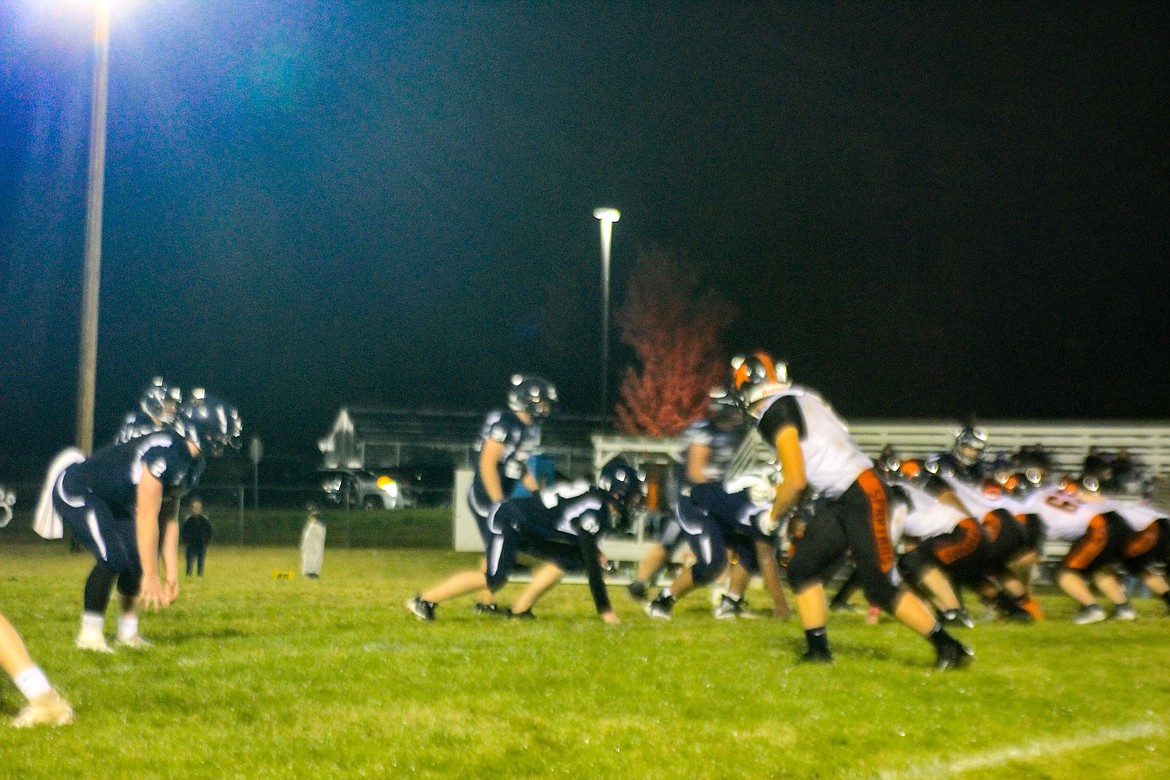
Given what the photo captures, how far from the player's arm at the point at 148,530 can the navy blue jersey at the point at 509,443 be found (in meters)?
2.81

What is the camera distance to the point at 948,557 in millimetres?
10555

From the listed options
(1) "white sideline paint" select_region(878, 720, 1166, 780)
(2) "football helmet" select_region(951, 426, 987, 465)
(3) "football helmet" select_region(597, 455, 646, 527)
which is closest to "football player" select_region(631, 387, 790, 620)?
(3) "football helmet" select_region(597, 455, 646, 527)

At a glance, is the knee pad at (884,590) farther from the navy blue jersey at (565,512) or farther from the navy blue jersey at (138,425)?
the navy blue jersey at (138,425)

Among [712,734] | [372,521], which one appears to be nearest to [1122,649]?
[712,734]

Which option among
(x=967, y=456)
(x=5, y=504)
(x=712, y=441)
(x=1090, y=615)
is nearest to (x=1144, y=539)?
(x=1090, y=615)

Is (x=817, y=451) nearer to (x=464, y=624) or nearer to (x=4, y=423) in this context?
(x=464, y=624)

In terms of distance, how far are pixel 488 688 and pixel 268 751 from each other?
1500mm

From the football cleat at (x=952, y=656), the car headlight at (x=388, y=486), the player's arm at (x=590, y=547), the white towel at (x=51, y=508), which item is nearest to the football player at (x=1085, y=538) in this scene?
the player's arm at (x=590, y=547)

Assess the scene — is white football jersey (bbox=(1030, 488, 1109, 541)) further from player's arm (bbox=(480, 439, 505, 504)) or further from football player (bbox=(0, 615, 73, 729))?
football player (bbox=(0, 615, 73, 729))

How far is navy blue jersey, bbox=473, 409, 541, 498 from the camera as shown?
33.3 feet

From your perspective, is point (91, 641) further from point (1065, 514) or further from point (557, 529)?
point (1065, 514)

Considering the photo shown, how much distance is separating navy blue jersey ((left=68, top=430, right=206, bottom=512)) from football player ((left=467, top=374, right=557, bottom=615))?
8.27 feet

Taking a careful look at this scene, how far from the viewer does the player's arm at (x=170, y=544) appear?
8469 mm

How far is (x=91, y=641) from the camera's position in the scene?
816 cm
